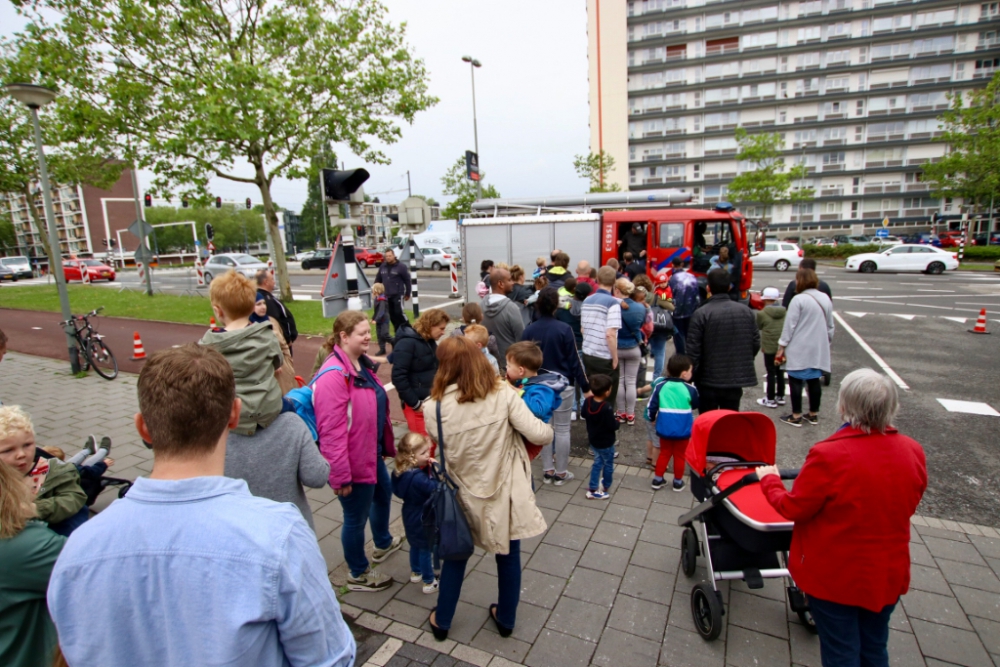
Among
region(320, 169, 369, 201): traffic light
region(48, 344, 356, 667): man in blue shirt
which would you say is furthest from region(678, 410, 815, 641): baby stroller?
region(320, 169, 369, 201): traffic light

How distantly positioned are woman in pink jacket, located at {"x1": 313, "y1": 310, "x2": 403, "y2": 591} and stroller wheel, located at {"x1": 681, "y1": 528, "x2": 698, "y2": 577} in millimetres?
2019

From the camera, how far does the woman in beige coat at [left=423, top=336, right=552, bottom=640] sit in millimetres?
2826

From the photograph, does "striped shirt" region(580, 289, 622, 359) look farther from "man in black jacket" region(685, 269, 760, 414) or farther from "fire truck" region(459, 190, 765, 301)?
"fire truck" region(459, 190, 765, 301)

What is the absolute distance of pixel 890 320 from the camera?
506 inches

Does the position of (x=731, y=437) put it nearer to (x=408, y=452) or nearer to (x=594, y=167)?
(x=408, y=452)

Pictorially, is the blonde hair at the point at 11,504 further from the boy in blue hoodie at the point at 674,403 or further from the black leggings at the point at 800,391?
the black leggings at the point at 800,391

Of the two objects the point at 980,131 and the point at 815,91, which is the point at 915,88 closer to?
the point at 815,91

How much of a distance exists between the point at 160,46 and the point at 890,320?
19.8 m

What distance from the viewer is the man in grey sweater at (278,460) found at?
8.50ft

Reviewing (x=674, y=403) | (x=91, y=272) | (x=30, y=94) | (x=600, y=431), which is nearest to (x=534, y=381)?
(x=600, y=431)

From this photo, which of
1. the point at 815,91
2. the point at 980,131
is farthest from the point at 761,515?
the point at 815,91

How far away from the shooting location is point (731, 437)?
3518 millimetres

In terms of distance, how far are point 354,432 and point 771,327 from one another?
571 centimetres

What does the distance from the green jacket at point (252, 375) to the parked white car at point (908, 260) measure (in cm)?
2921
